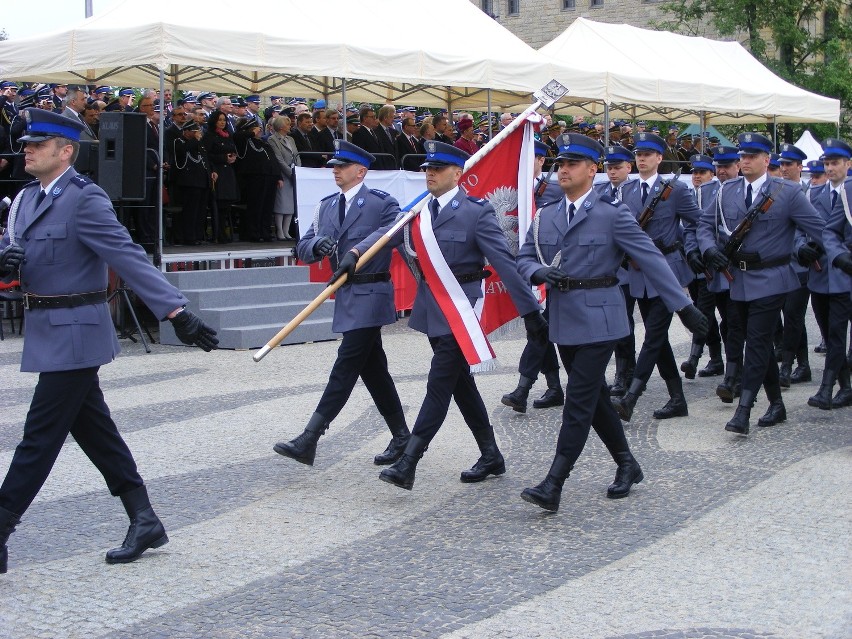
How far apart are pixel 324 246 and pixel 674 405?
3437 millimetres

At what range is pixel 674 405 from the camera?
9141mm

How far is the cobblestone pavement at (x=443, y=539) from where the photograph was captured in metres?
4.78

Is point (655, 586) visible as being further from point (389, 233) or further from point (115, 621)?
point (389, 233)

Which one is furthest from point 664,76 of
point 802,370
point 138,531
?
point 138,531

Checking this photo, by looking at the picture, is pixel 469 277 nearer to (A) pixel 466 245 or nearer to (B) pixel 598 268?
(A) pixel 466 245

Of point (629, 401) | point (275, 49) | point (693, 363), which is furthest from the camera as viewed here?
point (275, 49)

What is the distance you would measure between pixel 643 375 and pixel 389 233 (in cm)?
301

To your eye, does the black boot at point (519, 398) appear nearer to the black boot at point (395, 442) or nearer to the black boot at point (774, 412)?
the black boot at point (774, 412)

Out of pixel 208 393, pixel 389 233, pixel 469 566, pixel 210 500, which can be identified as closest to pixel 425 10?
pixel 208 393

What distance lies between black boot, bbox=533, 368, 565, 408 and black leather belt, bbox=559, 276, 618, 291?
10.1 ft

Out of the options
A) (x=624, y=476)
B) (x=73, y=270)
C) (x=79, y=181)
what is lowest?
(x=624, y=476)

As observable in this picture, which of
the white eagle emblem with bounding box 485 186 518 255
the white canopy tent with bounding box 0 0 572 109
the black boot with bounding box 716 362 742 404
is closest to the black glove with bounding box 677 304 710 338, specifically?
the white eagle emblem with bounding box 485 186 518 255

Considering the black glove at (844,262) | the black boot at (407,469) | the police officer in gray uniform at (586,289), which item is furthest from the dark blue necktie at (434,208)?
the black glove at (844,262)

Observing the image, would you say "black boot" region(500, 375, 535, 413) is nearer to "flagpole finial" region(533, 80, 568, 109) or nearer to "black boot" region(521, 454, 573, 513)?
"flagpole finial" region(533, 80, 568, 109)
